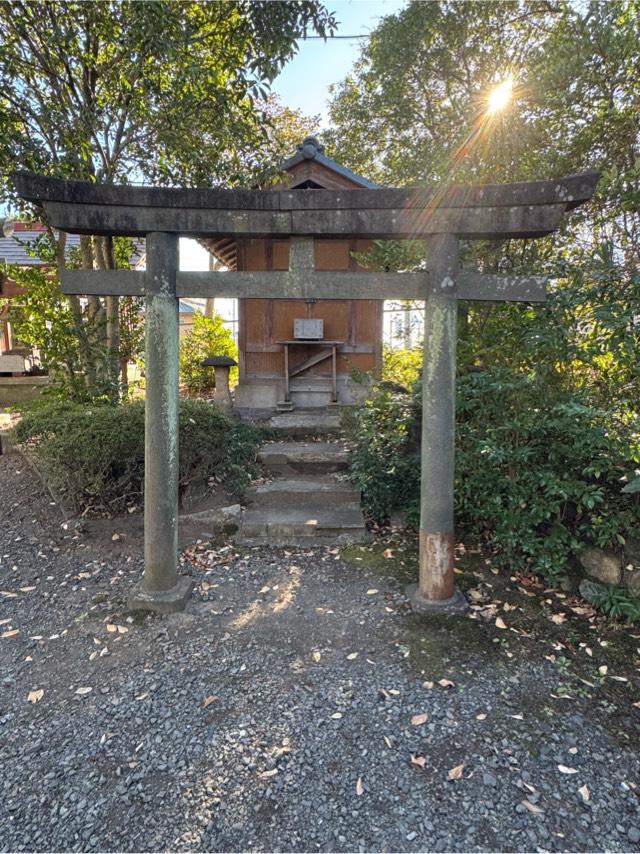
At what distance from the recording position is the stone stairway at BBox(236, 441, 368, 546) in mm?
4527

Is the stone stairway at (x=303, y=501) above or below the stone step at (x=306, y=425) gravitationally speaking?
below

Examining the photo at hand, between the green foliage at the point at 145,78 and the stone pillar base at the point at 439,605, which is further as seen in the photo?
the green foliage at the point at 145,78

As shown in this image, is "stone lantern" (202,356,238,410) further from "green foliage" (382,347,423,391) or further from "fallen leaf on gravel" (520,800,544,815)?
"fallen leaf on gravel" (520,800,544,815)

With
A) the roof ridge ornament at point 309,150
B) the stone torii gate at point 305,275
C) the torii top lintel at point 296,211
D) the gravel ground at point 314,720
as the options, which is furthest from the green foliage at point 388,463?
the roof ridge ornament at point 309,150

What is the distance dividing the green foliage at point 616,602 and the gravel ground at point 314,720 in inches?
4.4

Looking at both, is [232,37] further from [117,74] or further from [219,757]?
[219,757]

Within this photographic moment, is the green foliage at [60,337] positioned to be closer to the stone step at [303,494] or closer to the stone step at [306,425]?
the stone step at [306,425]

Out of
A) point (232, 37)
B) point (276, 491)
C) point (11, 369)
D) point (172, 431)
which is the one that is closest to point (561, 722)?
point (172, 431)

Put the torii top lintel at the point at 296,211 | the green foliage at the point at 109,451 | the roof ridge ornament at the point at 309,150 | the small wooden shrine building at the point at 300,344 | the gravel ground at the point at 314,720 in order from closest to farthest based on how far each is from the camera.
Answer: the gravel ground at the point at 314,720, the torii top lintel at the point at 296,211, the green foliage at the point at 109,451, the roof ridge ornament at the point at 309,150, the small wooden shrine building at the point at 300,344

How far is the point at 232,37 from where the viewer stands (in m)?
5.12

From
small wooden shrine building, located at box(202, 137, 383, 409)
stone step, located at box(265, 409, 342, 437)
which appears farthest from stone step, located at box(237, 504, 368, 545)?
small wooden shrine building, located at box(202, 137, 383, 409)

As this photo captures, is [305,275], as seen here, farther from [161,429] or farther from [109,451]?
[109,451]

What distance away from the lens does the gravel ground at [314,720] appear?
189 centimetres

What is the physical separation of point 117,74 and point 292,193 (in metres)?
3.82
